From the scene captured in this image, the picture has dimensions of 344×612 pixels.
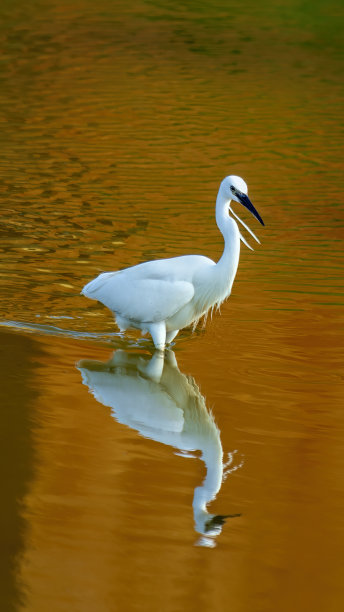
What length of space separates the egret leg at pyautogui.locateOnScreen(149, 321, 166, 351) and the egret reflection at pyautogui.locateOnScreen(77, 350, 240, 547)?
7 centimetres

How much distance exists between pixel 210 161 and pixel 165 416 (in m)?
6.06

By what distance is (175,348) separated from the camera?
20.7ft

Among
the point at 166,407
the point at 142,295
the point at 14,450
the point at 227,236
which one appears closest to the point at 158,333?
the point at 142,295

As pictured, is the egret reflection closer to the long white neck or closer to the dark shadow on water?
the dark shadow on water

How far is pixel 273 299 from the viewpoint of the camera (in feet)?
23.0

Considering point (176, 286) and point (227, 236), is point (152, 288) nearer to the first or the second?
point (176, 286)

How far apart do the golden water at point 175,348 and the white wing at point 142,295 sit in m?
0.26

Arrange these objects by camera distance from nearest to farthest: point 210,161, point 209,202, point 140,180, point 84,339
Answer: point 84,339 → point 209,202 → point 140,180 → point 210,161

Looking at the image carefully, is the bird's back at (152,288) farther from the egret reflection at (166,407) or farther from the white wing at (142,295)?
the egret reflection at (166,407)

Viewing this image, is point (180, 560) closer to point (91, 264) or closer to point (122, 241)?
point (91, 264)

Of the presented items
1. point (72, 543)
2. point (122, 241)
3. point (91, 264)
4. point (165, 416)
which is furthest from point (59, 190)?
point (72, 543)

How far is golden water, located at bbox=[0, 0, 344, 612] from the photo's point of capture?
3.68 metres

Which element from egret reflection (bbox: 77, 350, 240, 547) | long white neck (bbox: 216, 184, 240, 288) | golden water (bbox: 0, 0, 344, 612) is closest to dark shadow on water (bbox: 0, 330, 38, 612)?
golden water (bbox: 0, 0, 344, 612)

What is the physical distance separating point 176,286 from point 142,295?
0.23 metres
